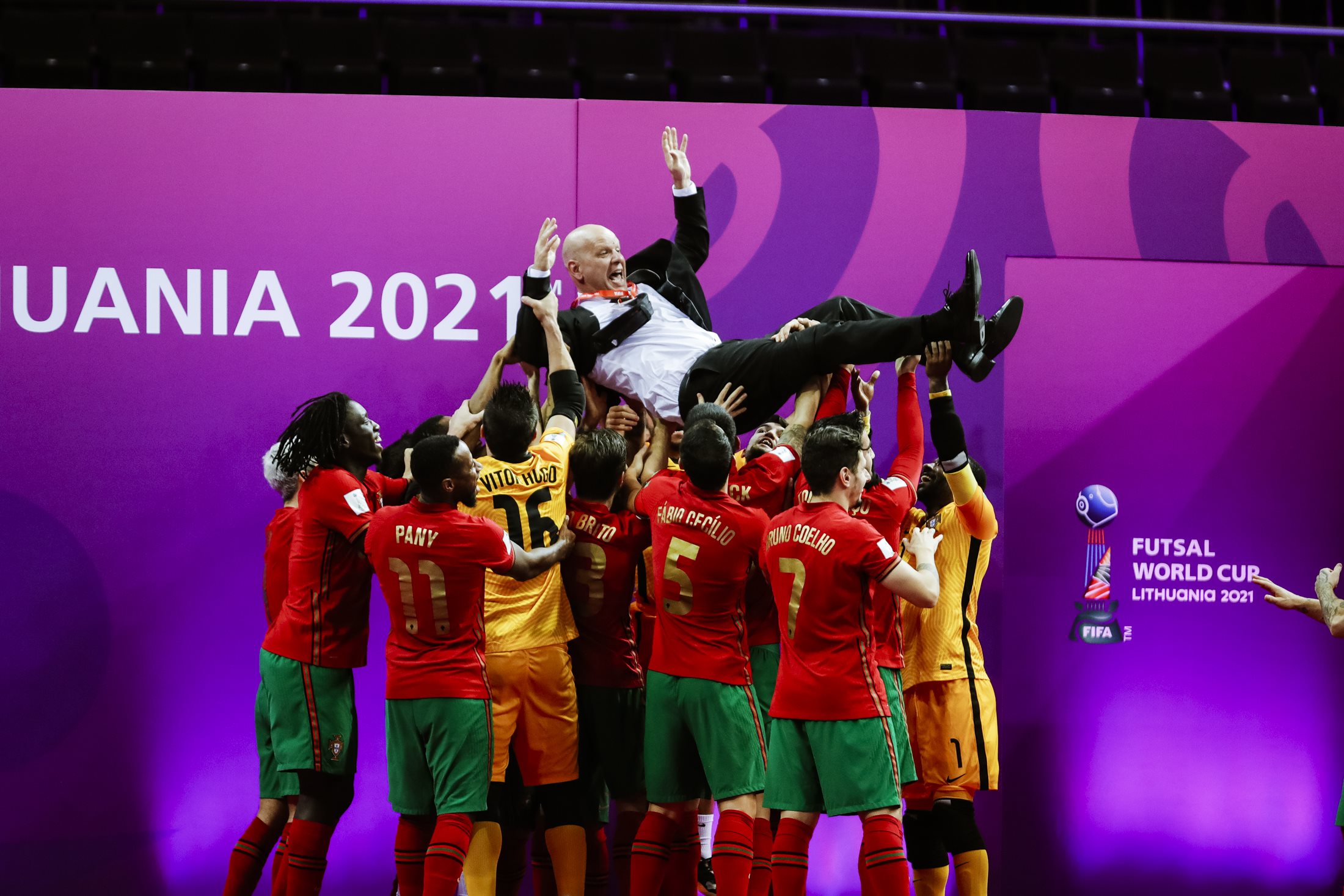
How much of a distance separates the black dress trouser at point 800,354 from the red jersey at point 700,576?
0.39m

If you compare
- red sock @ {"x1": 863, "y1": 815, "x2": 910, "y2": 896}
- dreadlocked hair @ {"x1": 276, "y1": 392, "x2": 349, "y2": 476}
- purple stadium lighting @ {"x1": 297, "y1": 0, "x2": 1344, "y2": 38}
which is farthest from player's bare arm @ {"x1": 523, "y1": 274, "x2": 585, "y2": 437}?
purple stadium lighting @ {"x1": 297, "y1": 0, "x2": 1344, "y2": 38}

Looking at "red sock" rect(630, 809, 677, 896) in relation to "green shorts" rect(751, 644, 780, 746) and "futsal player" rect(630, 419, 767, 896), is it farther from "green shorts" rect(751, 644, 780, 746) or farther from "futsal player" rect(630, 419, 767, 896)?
"green shorts" rect(751, 644, 780, 746)

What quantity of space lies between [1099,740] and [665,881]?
232cm

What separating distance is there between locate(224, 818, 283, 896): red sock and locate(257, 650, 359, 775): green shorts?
34 centimetres

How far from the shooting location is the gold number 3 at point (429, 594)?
3309 mm

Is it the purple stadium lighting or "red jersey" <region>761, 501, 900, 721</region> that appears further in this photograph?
the purple stadium lighting

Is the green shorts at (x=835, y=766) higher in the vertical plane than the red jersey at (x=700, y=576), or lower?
lower

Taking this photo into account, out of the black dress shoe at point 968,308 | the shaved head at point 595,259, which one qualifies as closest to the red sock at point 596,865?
the shaved head at point 595,259

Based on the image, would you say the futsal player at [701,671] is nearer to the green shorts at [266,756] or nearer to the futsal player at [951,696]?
the futsal player at [951,696]

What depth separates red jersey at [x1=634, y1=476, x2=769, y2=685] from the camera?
350 cm

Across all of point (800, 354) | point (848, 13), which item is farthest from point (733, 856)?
point (848, 13)

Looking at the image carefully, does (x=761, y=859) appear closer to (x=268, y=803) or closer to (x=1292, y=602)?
(x=268, y=803)

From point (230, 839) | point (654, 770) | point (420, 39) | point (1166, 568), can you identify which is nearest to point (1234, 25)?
point (1166, 568)

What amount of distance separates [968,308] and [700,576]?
1.10 metres
